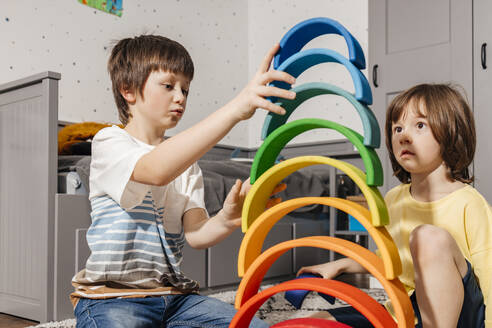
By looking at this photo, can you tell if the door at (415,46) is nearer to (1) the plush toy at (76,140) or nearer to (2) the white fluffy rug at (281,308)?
(2) the white fluffy rug at (281,308)

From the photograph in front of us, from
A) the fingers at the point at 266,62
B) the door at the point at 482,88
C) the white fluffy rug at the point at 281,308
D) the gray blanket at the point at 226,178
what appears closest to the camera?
the fingers at the point at 266,62

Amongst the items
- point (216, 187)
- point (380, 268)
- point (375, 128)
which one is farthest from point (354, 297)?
point (216, 187)

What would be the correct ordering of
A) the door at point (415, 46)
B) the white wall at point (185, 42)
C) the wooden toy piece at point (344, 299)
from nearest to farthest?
1. the wooden toy piece at point (344, 299)
2. the door at point (415, 46)
3. the white wall at point (185, 42)

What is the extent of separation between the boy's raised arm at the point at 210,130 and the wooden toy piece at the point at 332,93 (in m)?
0.03

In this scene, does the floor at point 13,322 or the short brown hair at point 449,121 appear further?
the floor at point 13,322

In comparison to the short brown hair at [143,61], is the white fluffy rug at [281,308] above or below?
below

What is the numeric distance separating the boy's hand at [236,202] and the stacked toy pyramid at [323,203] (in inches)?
3.7

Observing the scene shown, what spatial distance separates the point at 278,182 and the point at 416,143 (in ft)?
1.50

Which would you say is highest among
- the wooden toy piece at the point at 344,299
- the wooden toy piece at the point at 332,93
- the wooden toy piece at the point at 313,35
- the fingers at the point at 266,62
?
the wooden toy piece at the point at 313,35

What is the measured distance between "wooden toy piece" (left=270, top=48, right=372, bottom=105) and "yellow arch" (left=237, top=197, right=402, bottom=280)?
0.47 feet

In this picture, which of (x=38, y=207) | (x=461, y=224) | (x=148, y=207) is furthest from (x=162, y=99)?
(x=38, y=207)

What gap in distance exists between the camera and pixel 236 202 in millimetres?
859

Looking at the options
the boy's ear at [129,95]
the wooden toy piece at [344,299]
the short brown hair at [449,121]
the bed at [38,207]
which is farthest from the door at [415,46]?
the wooden toy piece at [344,299]

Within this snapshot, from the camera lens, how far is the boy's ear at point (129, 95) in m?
1.01
